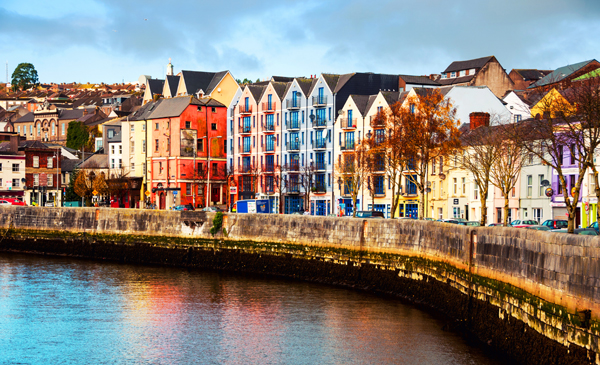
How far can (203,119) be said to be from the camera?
377ft

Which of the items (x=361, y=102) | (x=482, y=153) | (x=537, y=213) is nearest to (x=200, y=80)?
(x=361, y=102)

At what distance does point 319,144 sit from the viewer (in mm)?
100312

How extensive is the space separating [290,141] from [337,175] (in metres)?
13.8

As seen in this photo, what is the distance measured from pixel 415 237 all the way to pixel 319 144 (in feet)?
187

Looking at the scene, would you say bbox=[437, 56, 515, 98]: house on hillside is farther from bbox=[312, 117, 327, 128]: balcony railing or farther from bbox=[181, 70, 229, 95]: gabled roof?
bbox=[181, 70, 229, 95]: gabled roof

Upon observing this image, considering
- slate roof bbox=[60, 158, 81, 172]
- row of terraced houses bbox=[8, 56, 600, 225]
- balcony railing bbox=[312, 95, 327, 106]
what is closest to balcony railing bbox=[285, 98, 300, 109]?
row of terraced houses bbox=[8, 56, 600, 225]

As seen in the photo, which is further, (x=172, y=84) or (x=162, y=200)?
(x=172, y=84)

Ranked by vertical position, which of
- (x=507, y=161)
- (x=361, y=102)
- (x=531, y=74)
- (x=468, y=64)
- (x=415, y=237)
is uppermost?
(x=531, y=74)

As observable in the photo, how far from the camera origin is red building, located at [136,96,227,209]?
366ft

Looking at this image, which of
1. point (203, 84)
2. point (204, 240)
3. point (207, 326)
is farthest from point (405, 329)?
point (203, 84)

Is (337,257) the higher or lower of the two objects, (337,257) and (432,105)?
the lower

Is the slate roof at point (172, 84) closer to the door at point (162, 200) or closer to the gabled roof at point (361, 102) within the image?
the door at point (162, 200)

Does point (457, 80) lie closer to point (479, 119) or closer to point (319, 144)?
point (319, 144)

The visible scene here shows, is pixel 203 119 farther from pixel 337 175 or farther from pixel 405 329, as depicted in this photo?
pixel 405 329
